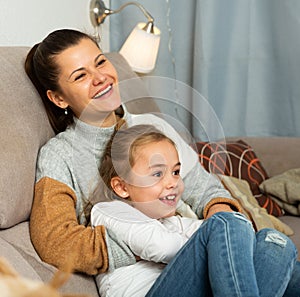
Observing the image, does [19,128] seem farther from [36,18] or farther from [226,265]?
[36,18]

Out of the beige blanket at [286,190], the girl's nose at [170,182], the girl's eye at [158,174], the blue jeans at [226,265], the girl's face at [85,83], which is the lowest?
the beige blanket at [286,190]

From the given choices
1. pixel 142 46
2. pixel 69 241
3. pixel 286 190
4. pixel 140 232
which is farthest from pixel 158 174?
pixel 142 46

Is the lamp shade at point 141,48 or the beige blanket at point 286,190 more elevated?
the lamp shade at point 141,48

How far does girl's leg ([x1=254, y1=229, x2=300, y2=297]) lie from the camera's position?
4.16 ft

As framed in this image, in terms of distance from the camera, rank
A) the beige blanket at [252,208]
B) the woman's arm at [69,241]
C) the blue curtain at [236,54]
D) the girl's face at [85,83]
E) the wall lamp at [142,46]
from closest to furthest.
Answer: the woman's arm at [69,241], the girl's face at [85,83], the beige blanket at [252,208], the wall lamp at [142,46], the blue curtain at [236,54]

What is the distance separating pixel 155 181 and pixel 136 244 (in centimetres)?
14

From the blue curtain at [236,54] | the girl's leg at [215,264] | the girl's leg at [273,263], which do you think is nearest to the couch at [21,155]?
the girl's leg at [215,264]

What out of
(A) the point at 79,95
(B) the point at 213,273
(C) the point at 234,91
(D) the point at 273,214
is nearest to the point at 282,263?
(B) the point at 213,273

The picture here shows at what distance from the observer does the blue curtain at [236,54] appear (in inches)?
98.0

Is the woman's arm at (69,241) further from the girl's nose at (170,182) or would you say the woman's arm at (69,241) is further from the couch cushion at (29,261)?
the girl's nose at (170,182)

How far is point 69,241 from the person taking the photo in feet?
4.27

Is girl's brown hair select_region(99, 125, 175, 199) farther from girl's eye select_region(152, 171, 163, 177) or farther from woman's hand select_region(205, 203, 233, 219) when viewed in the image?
woman's hand select_region(205, 203, 233, 219)

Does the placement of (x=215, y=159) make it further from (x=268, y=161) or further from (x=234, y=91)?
(x=234, y=91)

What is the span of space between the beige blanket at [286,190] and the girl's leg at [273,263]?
67cm
